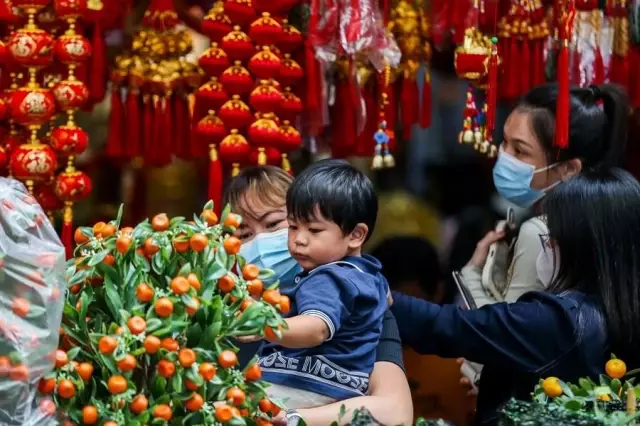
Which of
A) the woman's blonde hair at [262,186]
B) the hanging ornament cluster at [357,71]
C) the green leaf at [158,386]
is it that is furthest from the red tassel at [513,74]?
the green leaf at [158,386]

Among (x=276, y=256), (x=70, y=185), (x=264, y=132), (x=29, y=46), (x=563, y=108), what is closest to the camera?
(x=276, y=256)

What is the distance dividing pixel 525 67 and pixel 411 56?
0.33 m

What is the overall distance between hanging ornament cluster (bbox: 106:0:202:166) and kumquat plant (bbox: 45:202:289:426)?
1409mm

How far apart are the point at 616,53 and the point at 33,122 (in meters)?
1.67

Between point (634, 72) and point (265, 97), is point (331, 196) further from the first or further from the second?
point (634, 72)

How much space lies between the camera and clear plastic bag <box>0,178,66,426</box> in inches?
65.9

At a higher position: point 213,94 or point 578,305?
point 213,94

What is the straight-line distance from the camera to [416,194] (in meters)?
3.99

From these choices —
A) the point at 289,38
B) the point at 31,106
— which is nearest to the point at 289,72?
the point at 289,38

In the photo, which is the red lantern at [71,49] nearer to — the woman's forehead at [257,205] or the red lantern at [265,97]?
the red lantern at [265,97]

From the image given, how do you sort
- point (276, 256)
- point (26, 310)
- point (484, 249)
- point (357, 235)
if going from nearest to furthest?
point (26, 310) → point (357, 235) → point (276, 256) → point (484, 249)

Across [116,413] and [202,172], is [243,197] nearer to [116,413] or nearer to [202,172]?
[116,413]

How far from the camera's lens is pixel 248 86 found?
9.89 feet

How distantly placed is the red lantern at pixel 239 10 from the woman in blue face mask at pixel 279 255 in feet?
1.59
